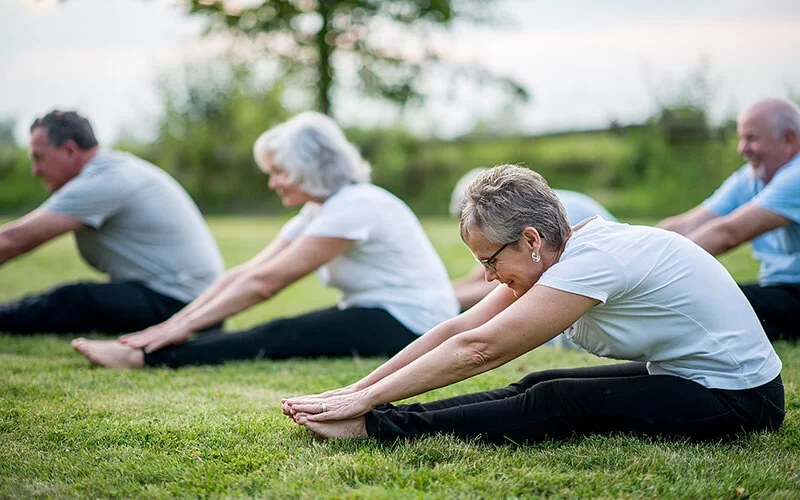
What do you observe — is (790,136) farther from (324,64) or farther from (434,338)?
(324,64)

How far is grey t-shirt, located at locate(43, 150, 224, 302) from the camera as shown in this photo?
5273mm

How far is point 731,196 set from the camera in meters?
5.26

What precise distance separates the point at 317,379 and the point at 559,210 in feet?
6.19

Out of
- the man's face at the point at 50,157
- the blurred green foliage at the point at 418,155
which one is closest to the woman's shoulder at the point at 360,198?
the man's face at the point at 50,157

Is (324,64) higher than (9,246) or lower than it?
higher

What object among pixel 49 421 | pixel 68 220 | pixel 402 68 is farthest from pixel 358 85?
pixel 49 421

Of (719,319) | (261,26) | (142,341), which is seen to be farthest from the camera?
(261,26)

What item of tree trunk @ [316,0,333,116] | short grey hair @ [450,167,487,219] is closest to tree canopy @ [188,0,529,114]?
tree trunk @ [316,0,333,116]

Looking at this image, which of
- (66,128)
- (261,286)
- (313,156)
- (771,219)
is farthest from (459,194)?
(66,128)

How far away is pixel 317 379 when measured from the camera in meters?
4.06

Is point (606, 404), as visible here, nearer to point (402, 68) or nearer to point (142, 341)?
point (142, 341)

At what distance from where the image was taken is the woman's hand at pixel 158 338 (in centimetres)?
437

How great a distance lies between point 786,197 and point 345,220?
8.12 ft

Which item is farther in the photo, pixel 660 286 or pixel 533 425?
pixel 533 425
